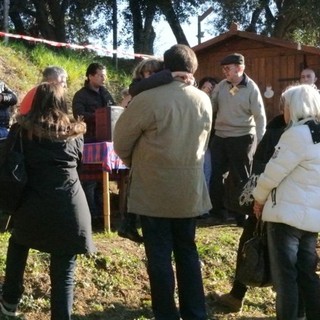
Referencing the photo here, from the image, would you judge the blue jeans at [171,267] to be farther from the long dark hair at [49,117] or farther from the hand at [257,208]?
the long dark hair at [49,117]

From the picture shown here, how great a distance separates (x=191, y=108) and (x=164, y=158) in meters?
0.37

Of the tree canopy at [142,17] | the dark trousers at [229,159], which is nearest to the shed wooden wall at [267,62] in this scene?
the dark trousers at [229,159]

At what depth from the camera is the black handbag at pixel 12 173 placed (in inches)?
166

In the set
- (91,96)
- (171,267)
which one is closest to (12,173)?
(171,267)

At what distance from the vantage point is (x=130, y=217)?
493 centimetres

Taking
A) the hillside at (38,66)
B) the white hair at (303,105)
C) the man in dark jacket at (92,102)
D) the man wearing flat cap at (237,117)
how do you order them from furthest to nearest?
1. the hillside at (38,66)
2. the man in dark jacket at (92,102)
3. the man wearing flat cap at (237,117)
4. the white hair at (303,105)

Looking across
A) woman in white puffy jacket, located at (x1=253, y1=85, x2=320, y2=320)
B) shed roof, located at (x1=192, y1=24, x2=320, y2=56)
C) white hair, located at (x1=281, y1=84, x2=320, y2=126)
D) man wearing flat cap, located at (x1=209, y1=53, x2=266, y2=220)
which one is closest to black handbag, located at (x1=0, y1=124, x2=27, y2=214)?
woman in white puffy jacket, located at (x1=253, y1=85, x2=320, y2=320)

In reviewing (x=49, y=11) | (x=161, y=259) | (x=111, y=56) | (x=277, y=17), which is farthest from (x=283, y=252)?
(x=277, y=17)

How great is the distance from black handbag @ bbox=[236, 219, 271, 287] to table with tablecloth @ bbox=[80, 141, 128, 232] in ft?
7.85

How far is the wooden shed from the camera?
11320 mm

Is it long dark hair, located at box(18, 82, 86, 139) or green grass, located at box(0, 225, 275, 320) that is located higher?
long dark hair, located at box(18, 82, 86, 139)

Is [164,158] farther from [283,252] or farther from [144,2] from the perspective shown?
[144,2]

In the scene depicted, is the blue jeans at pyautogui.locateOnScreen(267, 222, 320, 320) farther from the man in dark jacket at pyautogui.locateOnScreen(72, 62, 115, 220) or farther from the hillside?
the hillside

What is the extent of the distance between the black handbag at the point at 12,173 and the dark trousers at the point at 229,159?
11.0 ft
